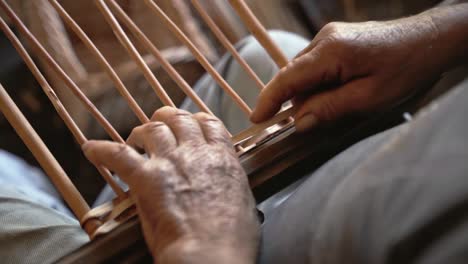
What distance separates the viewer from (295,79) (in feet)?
1.91

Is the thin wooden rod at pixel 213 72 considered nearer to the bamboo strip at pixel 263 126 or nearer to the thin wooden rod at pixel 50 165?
the bamboo strip at pixel 263 126

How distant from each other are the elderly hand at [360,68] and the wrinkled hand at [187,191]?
128 mm

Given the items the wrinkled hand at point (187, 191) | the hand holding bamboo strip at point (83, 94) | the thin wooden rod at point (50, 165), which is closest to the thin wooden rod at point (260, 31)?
the hand holding bamboo strip at point (83, 94)

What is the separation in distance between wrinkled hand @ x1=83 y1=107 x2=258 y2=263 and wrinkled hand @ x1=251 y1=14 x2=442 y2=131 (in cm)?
12

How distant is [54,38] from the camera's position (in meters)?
1.06

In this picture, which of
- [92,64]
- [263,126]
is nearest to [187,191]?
[263,126]

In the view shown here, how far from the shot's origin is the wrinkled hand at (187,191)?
434 mm

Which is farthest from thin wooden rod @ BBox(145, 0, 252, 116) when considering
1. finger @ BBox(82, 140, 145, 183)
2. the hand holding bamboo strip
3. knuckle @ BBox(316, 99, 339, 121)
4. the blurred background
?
the blurred background

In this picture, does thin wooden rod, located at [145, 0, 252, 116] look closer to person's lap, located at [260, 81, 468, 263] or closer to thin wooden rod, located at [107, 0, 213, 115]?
thin wooden rod, located at [107, 0, 213, 115]

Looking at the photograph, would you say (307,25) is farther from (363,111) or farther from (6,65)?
(363,111)

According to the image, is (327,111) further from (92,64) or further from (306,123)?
(92,64)

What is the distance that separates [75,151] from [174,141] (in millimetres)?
847

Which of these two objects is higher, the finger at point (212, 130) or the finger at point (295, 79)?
the finger at point (212, 130)

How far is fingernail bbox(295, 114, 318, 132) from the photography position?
572mm
